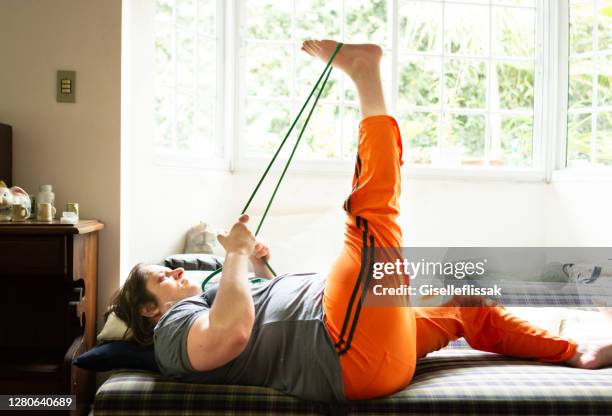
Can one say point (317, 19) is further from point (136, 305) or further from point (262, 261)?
point (136, 305)

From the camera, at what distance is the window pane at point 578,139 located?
3793 millimetres

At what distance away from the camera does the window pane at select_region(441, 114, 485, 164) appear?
4027 mm

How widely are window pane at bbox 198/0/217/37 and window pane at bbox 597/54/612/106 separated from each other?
236cm

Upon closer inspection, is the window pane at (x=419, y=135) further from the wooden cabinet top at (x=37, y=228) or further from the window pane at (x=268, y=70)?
the wooden cabinet top at (x=37, y=228)

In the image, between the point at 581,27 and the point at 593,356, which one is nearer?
the point at 593,356

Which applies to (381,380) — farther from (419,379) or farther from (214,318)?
(214,318)

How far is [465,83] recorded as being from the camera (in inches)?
159

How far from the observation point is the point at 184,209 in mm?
3377

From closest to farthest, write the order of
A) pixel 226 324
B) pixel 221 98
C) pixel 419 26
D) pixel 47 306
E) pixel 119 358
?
Result: pixel 226 324, pixel 119 358, pixel 47 306, pixel 221 98, pixel 419 26

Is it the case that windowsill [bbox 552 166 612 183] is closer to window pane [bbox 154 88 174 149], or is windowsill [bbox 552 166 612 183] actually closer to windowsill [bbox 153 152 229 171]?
windowsill [bbox 153 152 229 171]

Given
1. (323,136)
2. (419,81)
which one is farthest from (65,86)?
(419,81)

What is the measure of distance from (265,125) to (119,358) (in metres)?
2.23

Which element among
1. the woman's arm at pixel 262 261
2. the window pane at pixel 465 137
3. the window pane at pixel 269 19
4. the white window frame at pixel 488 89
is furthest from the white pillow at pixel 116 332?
the window pane at pixel 465 137

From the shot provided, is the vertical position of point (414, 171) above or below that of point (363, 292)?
above
